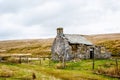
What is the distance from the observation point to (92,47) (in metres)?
70.1

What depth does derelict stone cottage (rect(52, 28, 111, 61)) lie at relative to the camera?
2608 inches

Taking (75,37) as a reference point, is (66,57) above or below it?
below

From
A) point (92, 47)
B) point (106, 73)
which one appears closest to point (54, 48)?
point (92, 47)

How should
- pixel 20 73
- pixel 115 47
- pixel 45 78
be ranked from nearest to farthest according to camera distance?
pixel 45 78 < pixel 20 73 < pixel 115 47

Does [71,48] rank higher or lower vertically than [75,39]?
lower

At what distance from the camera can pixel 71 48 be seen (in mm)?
→ 66188

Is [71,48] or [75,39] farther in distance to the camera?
[75,39]

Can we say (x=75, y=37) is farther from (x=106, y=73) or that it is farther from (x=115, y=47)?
(x=115, y=47)

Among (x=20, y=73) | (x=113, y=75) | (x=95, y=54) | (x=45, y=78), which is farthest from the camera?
(x=95, y=54)

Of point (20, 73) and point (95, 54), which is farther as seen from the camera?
point (95, 54)

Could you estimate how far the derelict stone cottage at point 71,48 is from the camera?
66.2m

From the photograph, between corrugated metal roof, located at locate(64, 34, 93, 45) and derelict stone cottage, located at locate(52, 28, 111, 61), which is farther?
corrugated metal roof, located at locate(64, 34, 93, 45)

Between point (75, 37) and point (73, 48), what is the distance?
166 inches

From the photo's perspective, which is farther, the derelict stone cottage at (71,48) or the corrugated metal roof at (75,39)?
the corrugated metal roof at (75,39)
